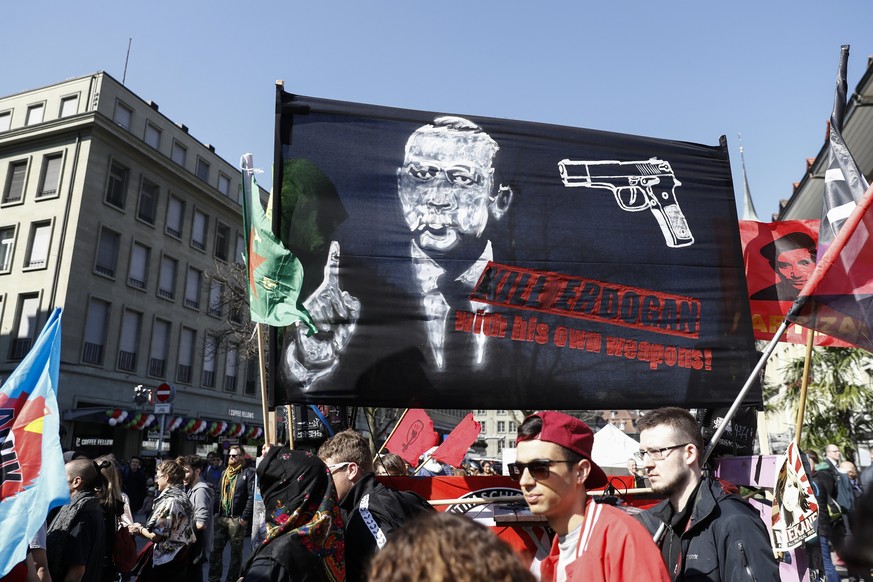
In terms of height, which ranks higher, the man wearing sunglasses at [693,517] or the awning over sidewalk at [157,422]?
the awning over sidewalk at [157,422]

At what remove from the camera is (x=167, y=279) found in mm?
34375

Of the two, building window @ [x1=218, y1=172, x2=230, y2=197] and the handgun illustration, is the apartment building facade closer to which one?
building window @ [x1=218, y1=172, x2=230, y2=197]

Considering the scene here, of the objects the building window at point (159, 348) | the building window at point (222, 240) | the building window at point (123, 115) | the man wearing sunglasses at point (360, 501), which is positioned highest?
the building window at point (123, 115)

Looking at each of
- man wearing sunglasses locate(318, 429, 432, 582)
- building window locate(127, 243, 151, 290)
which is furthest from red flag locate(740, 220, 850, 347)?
building window locate(127, 243, 151, 290)

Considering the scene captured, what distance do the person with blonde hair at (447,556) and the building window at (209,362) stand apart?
35998 millimetres

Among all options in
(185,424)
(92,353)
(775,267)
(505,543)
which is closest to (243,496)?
(775,267)

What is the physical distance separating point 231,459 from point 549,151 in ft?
23.1

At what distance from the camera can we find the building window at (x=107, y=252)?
30166mm

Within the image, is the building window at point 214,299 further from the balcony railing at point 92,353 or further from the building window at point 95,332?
the balcony railing at point 92,353

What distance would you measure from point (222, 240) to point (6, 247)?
35.3 ft

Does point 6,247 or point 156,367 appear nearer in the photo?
point 6,247

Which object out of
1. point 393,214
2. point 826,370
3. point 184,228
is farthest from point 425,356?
point 184,228

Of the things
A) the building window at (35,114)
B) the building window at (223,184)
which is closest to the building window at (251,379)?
the building window at (223,184)

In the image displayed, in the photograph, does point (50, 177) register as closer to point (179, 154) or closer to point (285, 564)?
point (179, 154)
